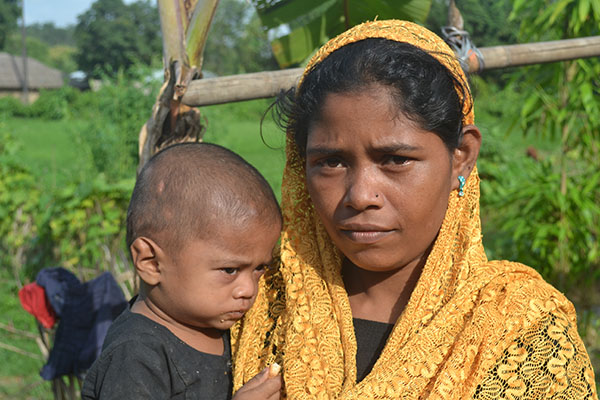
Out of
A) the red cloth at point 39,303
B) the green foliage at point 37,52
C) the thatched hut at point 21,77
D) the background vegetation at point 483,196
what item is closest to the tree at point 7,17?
the green foliage at point 37,52

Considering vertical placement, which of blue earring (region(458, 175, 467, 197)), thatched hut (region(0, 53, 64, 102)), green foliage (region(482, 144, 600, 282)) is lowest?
thatched hut (region(0, 53, 64, 102))

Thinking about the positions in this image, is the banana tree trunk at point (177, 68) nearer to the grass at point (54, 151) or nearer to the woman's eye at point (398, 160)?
the woman's eye at point (398, 160)

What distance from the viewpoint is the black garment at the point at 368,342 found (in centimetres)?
162

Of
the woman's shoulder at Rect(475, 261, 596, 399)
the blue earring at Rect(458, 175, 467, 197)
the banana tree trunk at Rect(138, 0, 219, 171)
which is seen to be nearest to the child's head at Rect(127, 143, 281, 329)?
the banana tree trunk at Rect(138, 0, 219, 171)

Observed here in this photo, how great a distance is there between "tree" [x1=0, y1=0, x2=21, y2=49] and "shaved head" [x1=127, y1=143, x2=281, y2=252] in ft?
195

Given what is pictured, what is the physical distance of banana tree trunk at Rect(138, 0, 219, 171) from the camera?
219cm

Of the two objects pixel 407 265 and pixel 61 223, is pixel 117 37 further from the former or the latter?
pixel 407 265

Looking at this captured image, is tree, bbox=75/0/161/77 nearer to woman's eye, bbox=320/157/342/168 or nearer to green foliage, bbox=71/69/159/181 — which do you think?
green foliage, bbox=71/69/159/181

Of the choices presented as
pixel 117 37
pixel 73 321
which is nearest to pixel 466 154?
pixel 73 321

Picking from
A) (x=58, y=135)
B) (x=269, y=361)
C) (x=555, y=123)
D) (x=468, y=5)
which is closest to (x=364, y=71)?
(x=269, y=361)

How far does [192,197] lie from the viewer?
1.71m

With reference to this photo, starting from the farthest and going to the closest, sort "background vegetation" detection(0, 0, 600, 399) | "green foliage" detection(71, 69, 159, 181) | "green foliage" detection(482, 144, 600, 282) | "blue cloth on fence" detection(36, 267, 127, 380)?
"green foliage" detection(71, 69, 159, 181) → "green foliage" detection(482, 144, 600, 282) → "background vegetation" detection(0, 0, 600, 399) → "blue cloth on fence" detection(36, 267, 127, 380)

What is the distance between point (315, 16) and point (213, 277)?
196 cm

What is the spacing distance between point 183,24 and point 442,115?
1148 millimetres
